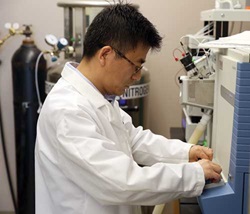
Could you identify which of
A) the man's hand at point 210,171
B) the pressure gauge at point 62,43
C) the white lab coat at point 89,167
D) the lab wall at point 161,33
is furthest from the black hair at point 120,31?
the lab wall at point 161,33

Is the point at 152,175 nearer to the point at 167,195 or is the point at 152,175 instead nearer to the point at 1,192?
the point at 167,195

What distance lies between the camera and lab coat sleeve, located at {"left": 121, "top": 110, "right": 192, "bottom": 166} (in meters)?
1.25

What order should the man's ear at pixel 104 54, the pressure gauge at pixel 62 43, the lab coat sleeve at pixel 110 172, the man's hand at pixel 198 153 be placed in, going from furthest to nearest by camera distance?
the pressure gauge at pixel 62 43 → the man's hand at pixel 198 153 → the man's ear at pixel 104 54 → the lab coat sleeve at pixel 110 172

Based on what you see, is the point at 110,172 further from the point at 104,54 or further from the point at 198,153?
the point at 198,153

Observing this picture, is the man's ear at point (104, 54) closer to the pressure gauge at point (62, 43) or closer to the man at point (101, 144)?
the man at point (101, 144)

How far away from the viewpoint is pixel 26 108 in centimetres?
231

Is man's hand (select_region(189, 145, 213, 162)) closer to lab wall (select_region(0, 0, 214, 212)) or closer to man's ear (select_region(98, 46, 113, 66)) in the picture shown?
man's ear (select_region(98, 46, 113, 66))

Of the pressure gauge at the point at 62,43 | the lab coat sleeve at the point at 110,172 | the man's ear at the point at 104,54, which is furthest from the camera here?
the pressure gauge at the point at 62,43

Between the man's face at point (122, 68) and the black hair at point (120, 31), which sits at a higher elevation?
the black hair at point (120, 31)

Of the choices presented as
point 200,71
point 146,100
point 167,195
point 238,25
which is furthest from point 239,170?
point 238,25

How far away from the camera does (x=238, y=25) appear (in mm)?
2357

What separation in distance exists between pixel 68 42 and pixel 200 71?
90 cm

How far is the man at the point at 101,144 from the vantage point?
35.6 inches

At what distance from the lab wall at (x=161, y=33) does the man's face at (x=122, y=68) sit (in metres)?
1.29
